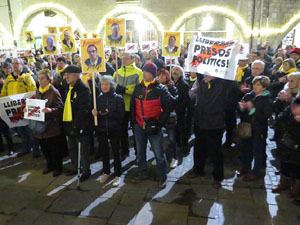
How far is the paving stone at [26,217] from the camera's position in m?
3.58

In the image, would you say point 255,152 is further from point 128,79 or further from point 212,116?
point 128,79

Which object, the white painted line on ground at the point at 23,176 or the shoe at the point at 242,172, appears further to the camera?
the white painted line on ground at the point at 23,176

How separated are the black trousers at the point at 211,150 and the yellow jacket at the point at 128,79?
166 centimetres

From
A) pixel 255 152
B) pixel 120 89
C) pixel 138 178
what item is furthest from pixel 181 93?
pixel 138 178

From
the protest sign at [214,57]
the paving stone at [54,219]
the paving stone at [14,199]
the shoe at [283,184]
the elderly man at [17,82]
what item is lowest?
the paving stone at [14,199]

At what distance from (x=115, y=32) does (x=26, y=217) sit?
4555 millimetres

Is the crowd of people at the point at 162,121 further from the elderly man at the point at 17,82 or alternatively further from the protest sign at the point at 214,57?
the elderly man at the point at 17,82

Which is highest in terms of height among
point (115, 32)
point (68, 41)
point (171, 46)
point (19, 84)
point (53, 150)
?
point (115, 32)

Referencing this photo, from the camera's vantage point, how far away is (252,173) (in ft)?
14.7

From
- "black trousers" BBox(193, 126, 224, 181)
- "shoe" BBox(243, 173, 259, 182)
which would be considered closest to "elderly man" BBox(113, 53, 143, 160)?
"black trousers" BBox(193, 126, 224, 181)

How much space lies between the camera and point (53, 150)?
4836 millimetres

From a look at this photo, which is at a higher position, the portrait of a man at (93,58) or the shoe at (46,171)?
the portrait of a man at (93,58)

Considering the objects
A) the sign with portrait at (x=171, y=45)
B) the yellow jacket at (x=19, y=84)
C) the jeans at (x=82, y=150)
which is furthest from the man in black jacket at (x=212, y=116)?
the yellow jacket at (x=19, y=84)

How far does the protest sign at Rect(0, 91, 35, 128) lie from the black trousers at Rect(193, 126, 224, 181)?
3.59 metres
